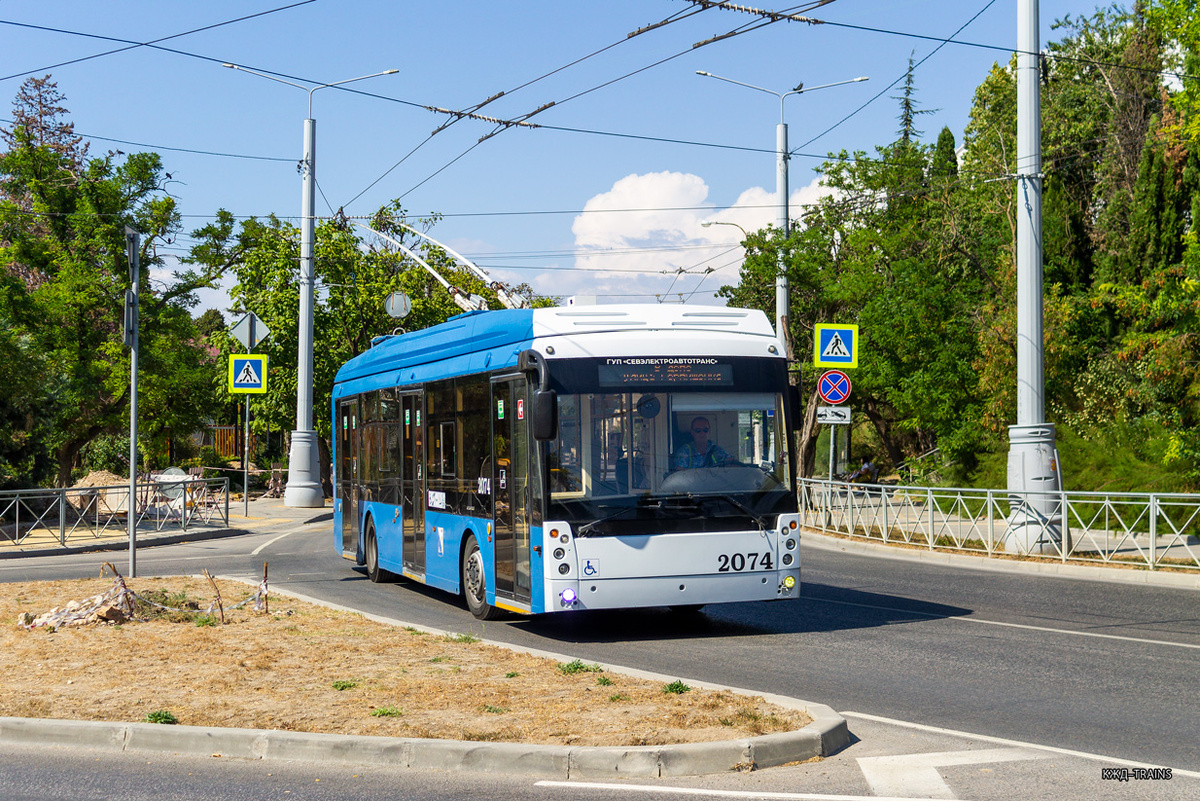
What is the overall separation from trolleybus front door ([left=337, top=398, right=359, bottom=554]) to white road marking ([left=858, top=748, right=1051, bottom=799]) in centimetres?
1156

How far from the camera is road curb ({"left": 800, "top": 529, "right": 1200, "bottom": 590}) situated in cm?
1598

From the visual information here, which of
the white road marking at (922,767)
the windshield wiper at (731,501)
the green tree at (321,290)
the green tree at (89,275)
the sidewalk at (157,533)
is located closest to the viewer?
the white road marking at (922,767)

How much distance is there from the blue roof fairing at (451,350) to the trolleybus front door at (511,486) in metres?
0.38

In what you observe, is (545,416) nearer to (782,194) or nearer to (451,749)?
(451,749)

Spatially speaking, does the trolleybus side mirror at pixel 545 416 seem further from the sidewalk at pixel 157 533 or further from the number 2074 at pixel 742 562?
the sidewalk at pixel 157 533

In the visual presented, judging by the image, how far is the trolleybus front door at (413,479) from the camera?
14453mm

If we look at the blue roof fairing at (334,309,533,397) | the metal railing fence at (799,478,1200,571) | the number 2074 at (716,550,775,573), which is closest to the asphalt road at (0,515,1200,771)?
the number 2074 at (716,550,775,573)

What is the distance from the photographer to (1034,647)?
424 inches

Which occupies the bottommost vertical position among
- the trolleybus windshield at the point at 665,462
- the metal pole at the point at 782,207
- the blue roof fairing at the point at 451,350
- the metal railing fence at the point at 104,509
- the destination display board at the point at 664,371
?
the metal railing fence at the point at 104,509

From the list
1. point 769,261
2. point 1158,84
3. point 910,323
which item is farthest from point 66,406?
point 1158,84

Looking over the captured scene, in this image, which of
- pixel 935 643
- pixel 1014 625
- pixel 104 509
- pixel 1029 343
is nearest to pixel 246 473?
pixel 104 509

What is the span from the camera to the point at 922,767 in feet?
21.7

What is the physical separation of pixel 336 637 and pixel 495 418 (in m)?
2.67

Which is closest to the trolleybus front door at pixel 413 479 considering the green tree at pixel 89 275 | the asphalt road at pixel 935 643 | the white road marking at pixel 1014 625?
the asphalt road at pixel 935 643
